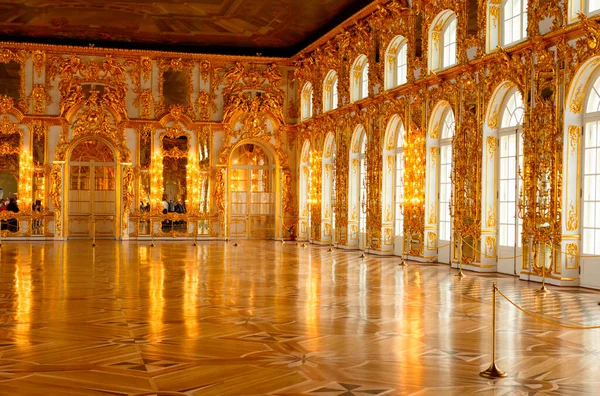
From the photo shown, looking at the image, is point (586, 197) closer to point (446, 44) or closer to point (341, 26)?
point (446, 44)

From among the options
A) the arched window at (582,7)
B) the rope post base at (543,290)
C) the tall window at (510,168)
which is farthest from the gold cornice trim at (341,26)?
the rope post base at (543,290)

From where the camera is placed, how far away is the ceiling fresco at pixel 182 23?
74.5ft

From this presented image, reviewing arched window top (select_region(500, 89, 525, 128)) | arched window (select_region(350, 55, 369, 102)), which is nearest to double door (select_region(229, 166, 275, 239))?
arched window (select_region(350, 55, 369, 102))

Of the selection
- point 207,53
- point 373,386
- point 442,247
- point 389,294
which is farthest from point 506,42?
point 207,53

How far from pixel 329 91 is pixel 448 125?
8.72 meters

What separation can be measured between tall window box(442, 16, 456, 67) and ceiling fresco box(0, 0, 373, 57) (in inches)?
162

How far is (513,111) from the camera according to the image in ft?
51.2

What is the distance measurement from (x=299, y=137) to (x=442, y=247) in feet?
39.5

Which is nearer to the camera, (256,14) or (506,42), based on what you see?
(506,42)

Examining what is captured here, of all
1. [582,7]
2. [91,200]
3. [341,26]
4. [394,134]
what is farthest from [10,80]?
[582,7]

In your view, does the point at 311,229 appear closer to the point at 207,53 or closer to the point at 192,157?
the point at 192,157

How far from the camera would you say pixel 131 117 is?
27828 mm

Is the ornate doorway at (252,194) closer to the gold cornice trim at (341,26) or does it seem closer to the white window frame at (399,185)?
the gold cornice trim at (341,26)

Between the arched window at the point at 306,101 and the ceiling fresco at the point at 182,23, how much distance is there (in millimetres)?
1525
